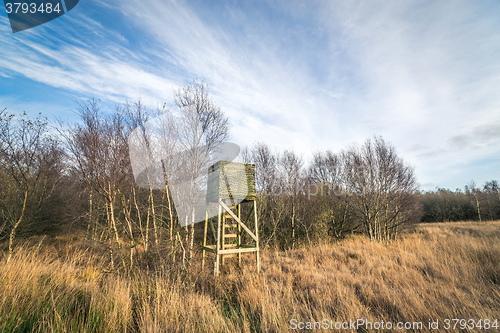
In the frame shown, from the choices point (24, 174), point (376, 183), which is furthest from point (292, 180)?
point (24, 174)

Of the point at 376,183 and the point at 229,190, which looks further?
the point at 376,183

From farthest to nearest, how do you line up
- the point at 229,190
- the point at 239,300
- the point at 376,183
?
the point at 376,183 < the point at 229,190 < the point at 239,300

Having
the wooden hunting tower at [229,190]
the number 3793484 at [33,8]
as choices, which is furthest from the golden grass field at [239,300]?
the number 3793484 at [33,8]

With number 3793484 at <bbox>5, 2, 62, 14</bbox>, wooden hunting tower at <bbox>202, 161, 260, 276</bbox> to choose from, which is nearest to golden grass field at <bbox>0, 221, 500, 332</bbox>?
wooden hunting tower at <bbox>202, 161, 260, 276</bbox>

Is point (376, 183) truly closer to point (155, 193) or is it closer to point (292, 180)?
point (292, 180)

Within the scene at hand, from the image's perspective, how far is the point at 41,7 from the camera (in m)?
5.26

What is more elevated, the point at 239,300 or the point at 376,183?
the point at 376,183

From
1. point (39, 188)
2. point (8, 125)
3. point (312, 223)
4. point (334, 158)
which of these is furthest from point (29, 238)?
point (334, 158)

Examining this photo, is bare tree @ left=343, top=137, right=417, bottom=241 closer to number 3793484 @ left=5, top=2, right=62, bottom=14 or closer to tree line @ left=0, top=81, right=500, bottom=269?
tree line @ left=0, top=81, right=500, bottom=269

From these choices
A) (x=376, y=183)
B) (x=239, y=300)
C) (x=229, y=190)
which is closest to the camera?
(x=239, y=300)

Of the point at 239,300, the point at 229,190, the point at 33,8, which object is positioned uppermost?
the point at 33,8

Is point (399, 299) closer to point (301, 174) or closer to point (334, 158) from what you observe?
point (301, 174)

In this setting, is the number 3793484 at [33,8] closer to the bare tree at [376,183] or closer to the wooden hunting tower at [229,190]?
the wooden hunting tower at [229,190]

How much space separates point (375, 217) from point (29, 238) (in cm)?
2095
